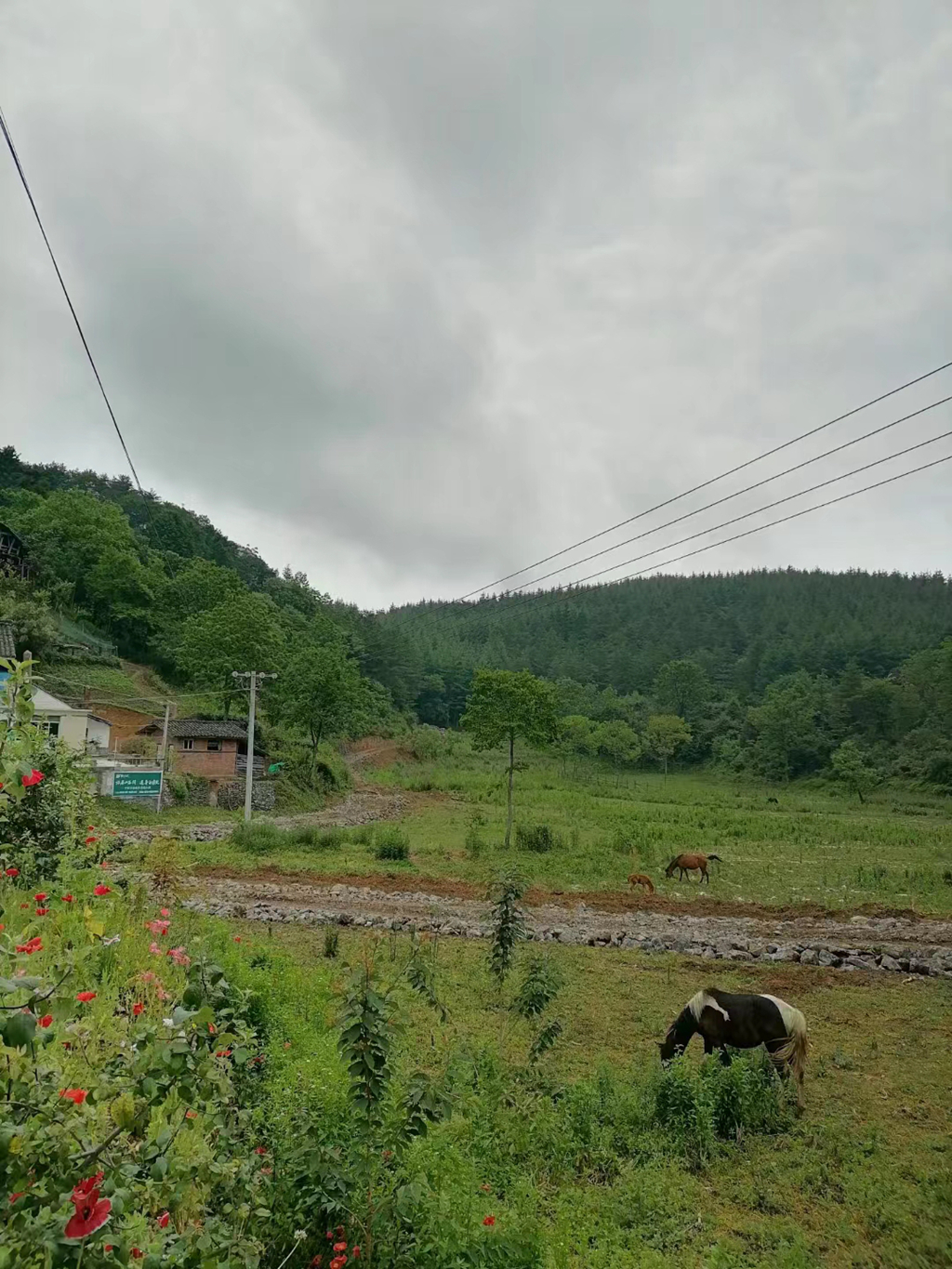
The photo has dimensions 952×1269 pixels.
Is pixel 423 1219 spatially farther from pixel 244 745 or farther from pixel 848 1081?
pixel 244 745

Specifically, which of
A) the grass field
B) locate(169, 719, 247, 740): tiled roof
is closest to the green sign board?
the grass field

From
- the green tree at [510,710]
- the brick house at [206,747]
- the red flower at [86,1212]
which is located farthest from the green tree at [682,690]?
the red flower at [86,1212]

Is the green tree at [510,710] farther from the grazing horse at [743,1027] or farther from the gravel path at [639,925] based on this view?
the grazing horse at [743,1027]

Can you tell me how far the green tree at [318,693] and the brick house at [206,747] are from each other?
5.88 meters

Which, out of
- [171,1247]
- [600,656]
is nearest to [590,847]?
[171,1247]

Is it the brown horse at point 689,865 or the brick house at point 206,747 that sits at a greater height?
the brick house at point 206,747

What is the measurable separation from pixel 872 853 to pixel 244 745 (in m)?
28.7

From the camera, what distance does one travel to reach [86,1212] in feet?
5.32

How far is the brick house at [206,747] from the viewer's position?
3354 centimetres

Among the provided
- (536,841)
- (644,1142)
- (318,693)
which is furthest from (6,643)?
(644,1142)

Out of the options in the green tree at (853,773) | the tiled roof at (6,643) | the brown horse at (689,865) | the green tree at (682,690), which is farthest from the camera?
the green tree at (682,690)

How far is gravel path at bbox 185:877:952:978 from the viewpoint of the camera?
11891 mm

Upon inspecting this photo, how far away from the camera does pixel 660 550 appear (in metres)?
13.2

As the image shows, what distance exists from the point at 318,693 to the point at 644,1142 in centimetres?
3574
